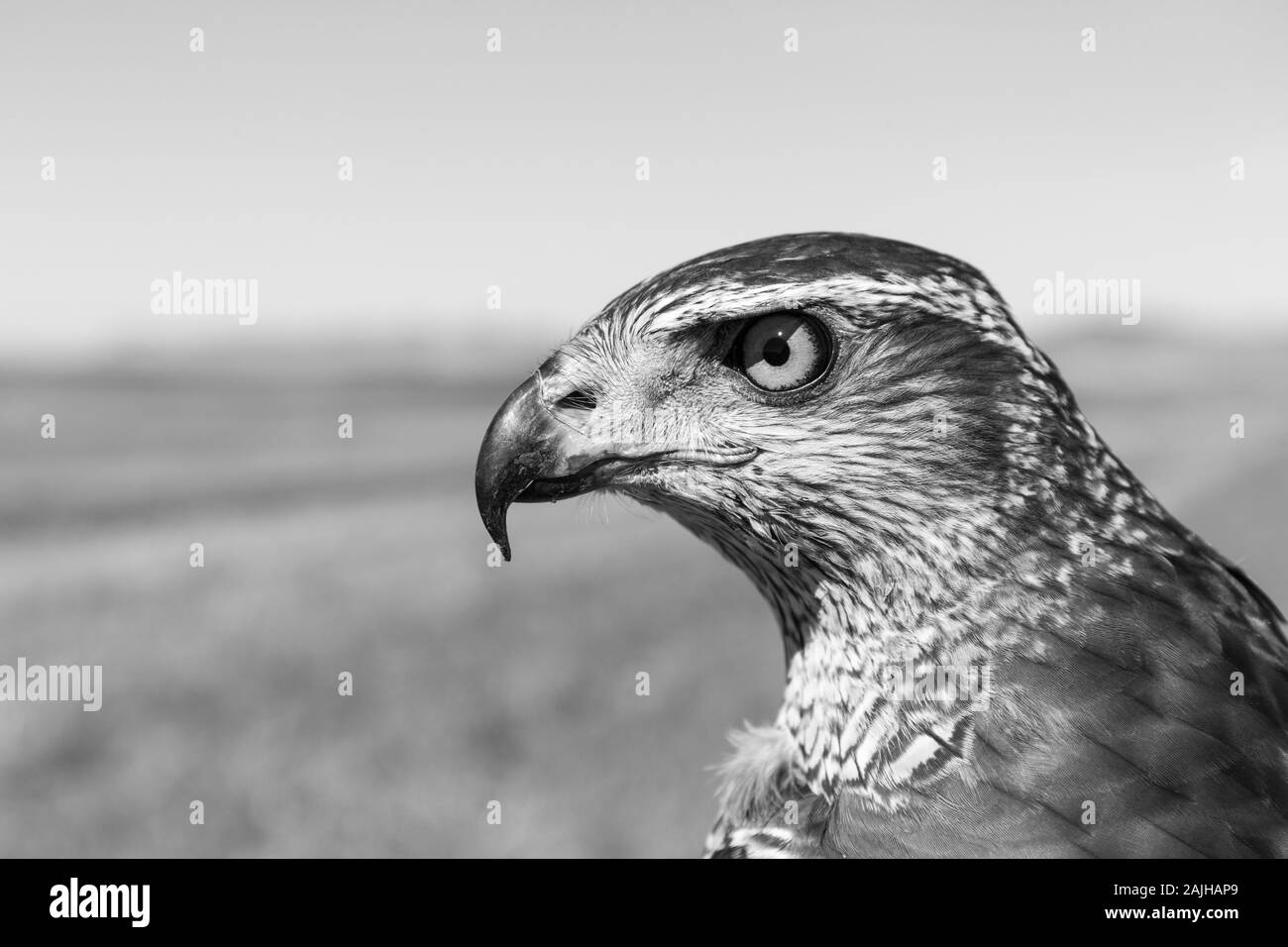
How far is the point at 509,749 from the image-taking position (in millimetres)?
10742

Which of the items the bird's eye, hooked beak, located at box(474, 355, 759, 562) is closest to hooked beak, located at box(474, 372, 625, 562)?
hooked beak, located at box(474, 355, 759, 562)

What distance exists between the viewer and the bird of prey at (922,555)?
278cm

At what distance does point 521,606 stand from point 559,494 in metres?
12.3

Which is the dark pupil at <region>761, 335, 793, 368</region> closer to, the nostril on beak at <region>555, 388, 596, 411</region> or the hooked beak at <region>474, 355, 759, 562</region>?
the hooked beak at <region>474, 355, 759, 562</region>

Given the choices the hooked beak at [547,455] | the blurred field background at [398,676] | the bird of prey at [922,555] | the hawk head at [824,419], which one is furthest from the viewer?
the blurred field background at [398,676]

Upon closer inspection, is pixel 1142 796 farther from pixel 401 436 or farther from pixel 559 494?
pixel 401 436

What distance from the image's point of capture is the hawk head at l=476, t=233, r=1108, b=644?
120 inches

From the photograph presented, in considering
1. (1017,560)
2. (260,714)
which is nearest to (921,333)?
(1017,560)

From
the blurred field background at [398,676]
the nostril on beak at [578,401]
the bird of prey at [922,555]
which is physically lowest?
the blurred field background at [398,676]

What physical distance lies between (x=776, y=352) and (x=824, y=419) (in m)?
0.24

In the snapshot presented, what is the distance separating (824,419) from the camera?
125 inches

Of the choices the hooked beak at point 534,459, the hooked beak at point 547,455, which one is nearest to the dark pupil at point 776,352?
the hooked beak at point 547,455

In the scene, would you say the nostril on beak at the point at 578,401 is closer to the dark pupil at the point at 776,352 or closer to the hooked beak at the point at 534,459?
the hooked beak at the point at 534,459
